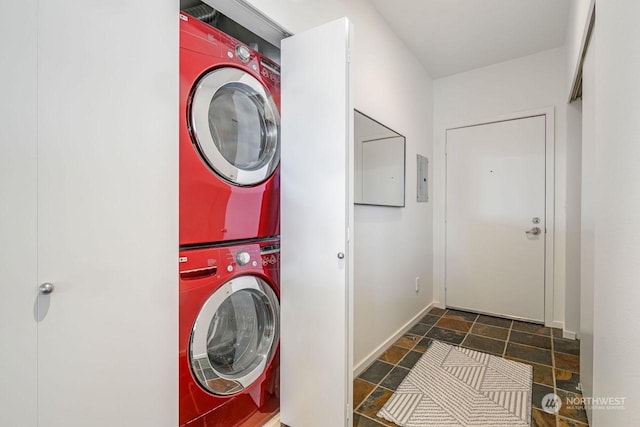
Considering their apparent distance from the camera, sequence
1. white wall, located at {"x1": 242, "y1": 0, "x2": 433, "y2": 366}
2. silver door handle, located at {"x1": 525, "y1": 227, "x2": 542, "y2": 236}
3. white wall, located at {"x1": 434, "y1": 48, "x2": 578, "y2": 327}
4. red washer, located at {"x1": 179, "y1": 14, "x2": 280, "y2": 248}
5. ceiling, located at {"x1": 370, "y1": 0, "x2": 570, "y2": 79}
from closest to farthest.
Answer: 1. red washer, located at {"x1": 179, "y1": 14, "x2": 280, "y2": 248}
2. white wall, located at {"x1": 242, "y1": 0, "x2": 433, "y2": 366}
3. ceiling, located at {"x1": 370, "y1": 0, "x2": 570, "y2": 79}
4. white wall, located at {"x1": 434, "y1": 48, "x2": 578, "y2": 327}
5. silver door handle, located at {"x1": 525, "y1": 227, "x2": 542, "y2": 236}

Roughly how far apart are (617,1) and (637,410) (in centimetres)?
120

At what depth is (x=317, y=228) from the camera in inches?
51.4

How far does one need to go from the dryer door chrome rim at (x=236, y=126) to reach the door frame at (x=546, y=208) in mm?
2468

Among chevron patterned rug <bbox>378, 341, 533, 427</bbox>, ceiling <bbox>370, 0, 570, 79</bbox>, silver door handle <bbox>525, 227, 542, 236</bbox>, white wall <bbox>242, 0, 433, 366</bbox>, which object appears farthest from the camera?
silver door handle <bbox>525, 227, 542, 236</bbox>

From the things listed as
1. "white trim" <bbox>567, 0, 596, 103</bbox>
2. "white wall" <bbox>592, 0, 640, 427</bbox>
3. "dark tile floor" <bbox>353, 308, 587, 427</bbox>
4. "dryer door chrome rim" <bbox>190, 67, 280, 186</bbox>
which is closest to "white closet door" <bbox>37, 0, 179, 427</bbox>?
"dryer door chrome rim" <bbox>190, 67, 280, 186</bbox>

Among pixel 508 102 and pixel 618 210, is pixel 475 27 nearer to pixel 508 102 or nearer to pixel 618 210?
pixel 508 102

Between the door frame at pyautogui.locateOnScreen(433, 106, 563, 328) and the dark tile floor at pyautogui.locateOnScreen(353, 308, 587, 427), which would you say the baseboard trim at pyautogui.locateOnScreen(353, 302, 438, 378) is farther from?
the door frame at pyautogui.locateOnScreen(433, 106, 563, 328)

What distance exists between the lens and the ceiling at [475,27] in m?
2.15

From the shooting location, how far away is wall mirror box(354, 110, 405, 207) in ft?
6.48

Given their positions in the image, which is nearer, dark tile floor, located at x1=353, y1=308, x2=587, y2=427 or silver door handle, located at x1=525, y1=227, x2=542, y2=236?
dark tile floor, located at x1=353, y1=308, x2=587, y2=427

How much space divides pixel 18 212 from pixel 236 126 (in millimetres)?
834

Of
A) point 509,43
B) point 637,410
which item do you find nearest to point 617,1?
point 637,410

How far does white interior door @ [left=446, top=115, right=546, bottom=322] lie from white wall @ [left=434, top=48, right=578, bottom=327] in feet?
0.34

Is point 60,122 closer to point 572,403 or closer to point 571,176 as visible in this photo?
point 572,403
